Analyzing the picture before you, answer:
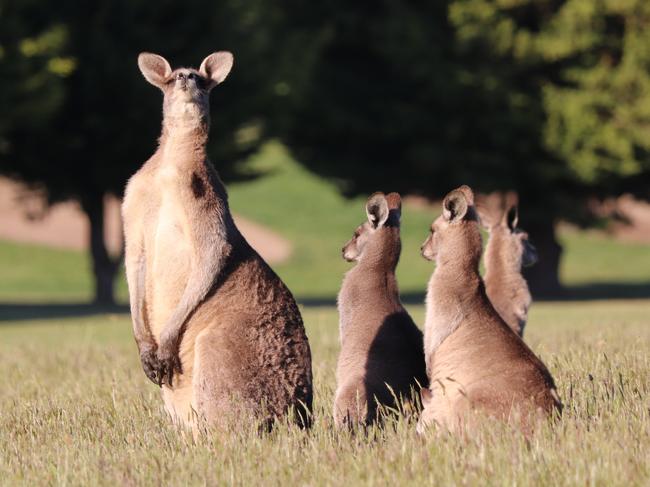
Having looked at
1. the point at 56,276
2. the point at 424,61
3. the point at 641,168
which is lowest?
the point at 56,276

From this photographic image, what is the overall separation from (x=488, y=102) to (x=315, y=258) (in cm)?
1777

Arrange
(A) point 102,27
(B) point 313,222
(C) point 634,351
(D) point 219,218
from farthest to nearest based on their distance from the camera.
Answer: (B) point 313,222 → (A) point 102,27 → (C) point 634,351 → (D) point 219,218

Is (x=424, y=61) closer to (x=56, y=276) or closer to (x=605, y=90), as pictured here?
(x=605, y=90)

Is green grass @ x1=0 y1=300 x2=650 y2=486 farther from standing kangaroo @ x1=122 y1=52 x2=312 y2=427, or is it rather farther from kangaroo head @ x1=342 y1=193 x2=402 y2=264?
kangaroo head @ x1=342 y1=193 x2=402 y2=264

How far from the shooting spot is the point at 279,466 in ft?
18.9

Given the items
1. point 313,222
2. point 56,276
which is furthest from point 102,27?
point 313,222

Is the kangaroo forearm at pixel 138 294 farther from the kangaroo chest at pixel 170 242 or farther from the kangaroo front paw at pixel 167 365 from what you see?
the kangaroo front paw at pixel 167 365

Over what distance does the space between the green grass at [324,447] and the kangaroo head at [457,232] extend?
1084 mm

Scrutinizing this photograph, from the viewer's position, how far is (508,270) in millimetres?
11180

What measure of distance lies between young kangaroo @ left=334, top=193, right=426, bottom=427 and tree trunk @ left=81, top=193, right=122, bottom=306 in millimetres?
20267

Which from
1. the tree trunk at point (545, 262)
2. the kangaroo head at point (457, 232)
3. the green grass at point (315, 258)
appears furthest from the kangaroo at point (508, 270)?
the green grass at point (315, 258)

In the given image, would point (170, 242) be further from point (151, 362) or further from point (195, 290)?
point (151, 362)

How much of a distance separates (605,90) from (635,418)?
2042 cm

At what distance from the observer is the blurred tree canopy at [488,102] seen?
25953 millimetres
